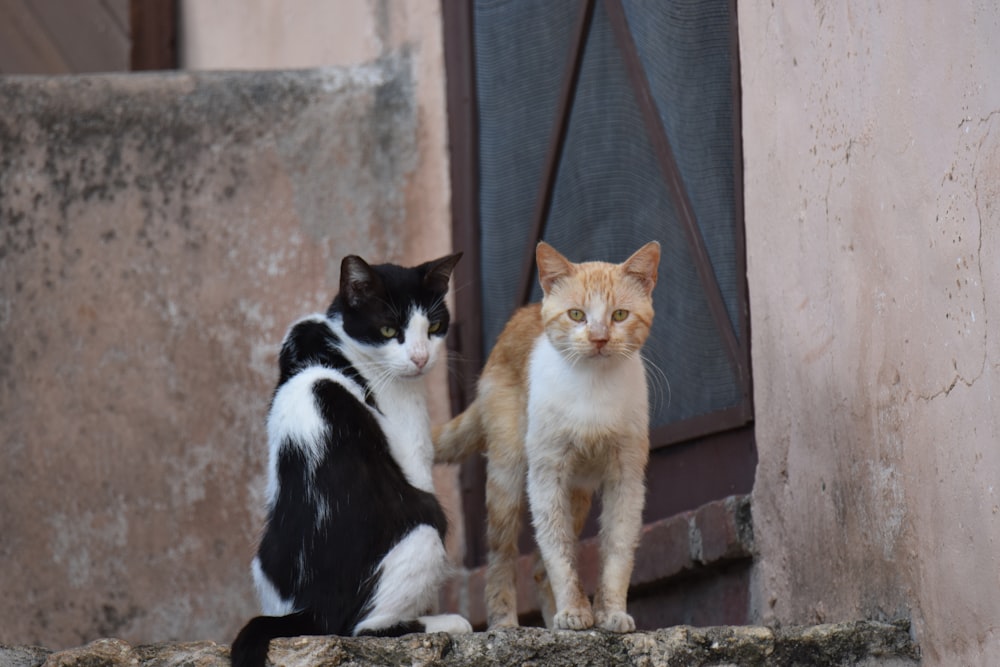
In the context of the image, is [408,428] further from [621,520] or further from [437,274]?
[621,520]

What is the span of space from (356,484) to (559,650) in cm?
56

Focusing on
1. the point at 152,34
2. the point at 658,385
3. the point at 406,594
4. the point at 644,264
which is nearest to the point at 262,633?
the point at 406,594

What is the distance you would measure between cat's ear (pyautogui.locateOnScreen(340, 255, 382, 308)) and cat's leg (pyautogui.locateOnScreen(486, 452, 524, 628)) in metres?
0.49

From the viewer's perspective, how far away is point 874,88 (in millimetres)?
2922

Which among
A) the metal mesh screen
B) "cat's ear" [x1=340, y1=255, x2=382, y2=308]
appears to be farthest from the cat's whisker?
"cat's ear" [x1=340, y1=255, x2=382, y2=308]

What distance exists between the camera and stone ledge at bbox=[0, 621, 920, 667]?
2.53 meters

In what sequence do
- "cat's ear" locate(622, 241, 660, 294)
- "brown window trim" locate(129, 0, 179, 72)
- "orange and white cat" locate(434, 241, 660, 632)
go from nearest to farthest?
A: "orange and white cat" locate(434, 241, 660, 632), "cat's ear" locate(622, 241, 660, 294), "brown window trim" locate(129, 0, 179, 72)

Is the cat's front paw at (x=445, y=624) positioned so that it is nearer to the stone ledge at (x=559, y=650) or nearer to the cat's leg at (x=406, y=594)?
the cat's leg at (x=406, y=594)

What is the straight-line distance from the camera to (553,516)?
308 centimetres

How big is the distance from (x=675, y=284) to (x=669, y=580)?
838mm

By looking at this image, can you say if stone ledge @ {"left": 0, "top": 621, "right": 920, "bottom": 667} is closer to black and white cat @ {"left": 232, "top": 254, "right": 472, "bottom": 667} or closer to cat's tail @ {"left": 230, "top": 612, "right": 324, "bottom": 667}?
cat's tail @ {"left": 230, "top": 612, "right": 324, "bottom": 667}

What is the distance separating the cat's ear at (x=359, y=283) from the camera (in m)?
3.17

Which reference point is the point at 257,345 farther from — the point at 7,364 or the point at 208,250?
the point at 7,364

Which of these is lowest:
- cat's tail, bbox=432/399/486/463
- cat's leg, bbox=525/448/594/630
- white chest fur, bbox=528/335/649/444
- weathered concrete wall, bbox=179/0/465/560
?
cat's leg, bbox=525/448/594/630
